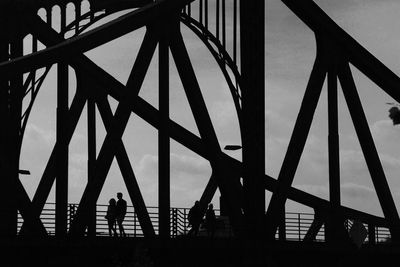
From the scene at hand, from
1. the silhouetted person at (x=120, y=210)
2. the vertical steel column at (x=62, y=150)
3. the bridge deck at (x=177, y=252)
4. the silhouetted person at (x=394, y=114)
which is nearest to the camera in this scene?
the silhouetted person at (x=394, y=114)

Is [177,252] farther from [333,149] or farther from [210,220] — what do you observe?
[333,149]

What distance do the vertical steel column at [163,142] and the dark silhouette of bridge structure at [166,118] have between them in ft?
0.09

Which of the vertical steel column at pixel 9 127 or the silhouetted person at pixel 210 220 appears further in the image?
the silhouetted person at pixel 210 220

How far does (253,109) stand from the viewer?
3984 cm

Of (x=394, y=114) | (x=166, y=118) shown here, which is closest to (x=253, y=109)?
(x=166, y=118)

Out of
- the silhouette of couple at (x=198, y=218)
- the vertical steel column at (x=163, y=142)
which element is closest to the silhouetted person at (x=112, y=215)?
the silhouette of couple at (x=198, y=218)

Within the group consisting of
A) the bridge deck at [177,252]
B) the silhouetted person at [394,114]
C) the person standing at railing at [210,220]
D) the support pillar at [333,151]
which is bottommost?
the silhouetted person at [394,114]

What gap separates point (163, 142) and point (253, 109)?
2.68 m

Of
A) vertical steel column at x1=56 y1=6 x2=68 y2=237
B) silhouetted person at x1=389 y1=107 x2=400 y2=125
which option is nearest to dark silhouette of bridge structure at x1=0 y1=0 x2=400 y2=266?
vertical steel column at x1=56 y1=6 x2=68 y2=237

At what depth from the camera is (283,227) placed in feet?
149

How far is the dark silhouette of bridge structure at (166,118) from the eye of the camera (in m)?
38.1

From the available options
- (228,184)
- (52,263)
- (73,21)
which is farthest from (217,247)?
(73,21)

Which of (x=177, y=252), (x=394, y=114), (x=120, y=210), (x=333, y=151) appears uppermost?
(x=333, y=151)

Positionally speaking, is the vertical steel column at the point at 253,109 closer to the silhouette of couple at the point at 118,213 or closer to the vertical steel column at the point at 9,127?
the silhouette of couple at the point at 118,213
